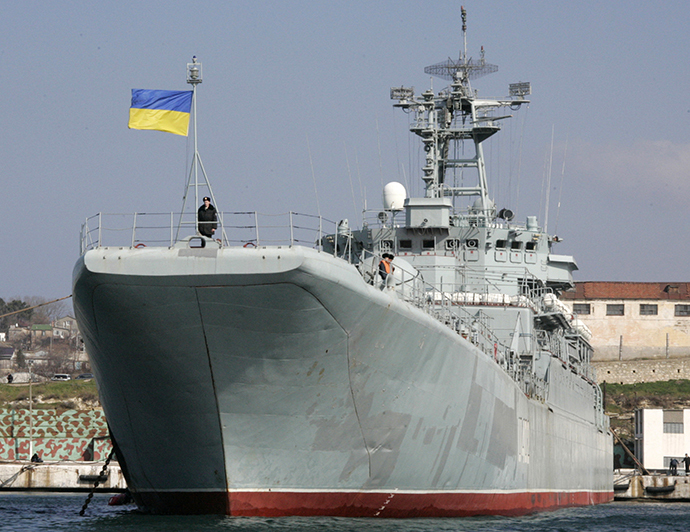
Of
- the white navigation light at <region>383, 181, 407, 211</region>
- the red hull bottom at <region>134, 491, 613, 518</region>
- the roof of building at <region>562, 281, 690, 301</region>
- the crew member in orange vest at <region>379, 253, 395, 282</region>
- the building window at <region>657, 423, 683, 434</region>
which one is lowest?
the red hull bottom at <region>134, 491, 613, 518</region>

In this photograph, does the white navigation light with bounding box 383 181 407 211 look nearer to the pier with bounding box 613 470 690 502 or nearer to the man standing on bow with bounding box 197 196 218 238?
the man standing on bow with bounding box 197 196 218 238

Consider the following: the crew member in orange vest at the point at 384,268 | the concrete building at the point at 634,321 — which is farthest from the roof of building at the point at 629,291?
the crew member in orange vest at the point at 384,268

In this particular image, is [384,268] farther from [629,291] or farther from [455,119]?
[629,291]

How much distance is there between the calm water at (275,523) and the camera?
16203mm

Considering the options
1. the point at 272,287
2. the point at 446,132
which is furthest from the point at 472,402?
the point at 446,132

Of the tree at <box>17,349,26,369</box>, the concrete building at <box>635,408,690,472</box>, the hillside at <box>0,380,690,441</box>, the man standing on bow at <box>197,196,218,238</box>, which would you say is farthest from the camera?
the tree at <box>17,349,26,369</box>

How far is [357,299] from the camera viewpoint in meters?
16.0

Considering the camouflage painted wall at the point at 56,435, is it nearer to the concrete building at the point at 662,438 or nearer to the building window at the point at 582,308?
the concrete building at the point at 662,438

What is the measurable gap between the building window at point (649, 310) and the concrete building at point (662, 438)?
29000mm

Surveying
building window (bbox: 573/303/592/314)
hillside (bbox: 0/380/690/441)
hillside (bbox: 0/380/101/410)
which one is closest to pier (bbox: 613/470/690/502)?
hillside (bbox: 0/380/690/441)

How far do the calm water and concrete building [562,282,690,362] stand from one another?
52377 mm

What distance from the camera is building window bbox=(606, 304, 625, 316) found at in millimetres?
78875

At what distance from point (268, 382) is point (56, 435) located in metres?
37.8

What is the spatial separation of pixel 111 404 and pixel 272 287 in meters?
4.65
